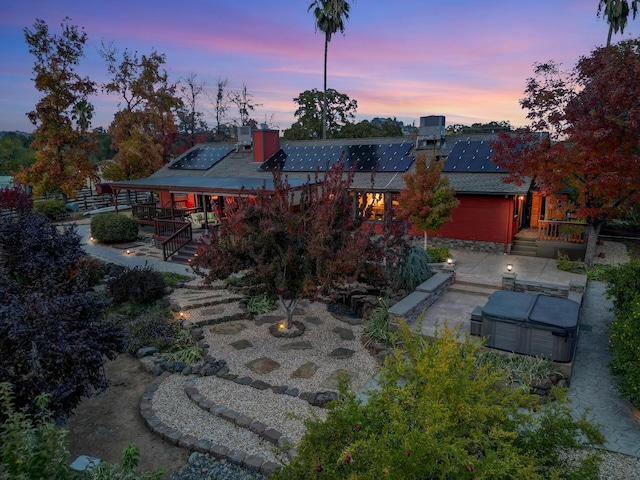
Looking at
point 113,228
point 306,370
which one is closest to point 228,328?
point 306,370

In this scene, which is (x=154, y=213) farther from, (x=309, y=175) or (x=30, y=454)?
(x=30, y=454)

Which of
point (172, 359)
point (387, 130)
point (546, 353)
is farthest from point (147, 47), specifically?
point (546, 353)

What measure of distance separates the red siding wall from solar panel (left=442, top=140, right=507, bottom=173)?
1632mm

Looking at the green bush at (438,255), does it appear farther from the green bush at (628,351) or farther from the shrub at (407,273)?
the green bush at (628,351)

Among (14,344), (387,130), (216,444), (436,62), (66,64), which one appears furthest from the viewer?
(387,130)

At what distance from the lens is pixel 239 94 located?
44.0 m

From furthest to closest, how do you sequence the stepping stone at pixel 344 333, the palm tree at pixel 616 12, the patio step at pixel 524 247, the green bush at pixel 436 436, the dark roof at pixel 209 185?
the palm tree at pixel 616 12
the dark roof at pixel 209 185
the patio step at pixel 524 247
the stepping stone at pixel 344 333
the green bush at pixel 436 436

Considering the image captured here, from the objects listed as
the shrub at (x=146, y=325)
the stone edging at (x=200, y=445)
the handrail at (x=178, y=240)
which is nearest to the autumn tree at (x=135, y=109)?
the handrail at (x=178, y=240)

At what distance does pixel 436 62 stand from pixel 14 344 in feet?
88.4

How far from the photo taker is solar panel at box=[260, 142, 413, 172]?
19.5 meters

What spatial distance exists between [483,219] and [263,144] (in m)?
13.3

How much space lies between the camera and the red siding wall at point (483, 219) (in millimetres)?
16125

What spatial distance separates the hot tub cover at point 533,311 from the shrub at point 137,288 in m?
9.14

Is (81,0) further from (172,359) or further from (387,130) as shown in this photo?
(387,130)
